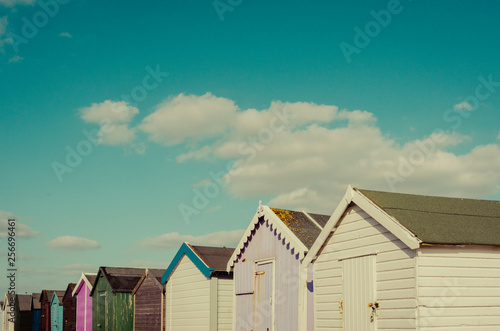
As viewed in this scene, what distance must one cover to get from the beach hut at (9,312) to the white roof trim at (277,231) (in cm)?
3527

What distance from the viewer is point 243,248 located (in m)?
20.9

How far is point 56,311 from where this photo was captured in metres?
41.1

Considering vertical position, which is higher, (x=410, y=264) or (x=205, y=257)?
(x=205, y=257)

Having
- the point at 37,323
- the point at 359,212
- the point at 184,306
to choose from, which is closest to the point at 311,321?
the point at 359,212

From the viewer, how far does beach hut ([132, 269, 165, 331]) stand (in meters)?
25.7

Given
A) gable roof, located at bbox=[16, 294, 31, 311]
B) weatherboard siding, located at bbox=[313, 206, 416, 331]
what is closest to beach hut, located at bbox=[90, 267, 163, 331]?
weatherboard siding, located at bbox=[313, 206, 416, 331]

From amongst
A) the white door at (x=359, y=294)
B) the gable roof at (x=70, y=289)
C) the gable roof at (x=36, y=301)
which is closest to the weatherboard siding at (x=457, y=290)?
the white door at (x=359, y=294)

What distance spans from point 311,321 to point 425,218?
516cm

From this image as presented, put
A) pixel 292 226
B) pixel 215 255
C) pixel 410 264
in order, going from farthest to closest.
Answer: pixel 215 255 < pixel 292 226 < pixel 410 264

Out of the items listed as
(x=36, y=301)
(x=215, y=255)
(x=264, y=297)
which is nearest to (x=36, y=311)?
(x=36, y=301)

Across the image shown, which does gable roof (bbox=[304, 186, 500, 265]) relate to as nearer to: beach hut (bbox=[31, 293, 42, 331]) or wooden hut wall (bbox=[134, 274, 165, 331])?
wooden hut wall (bbox=[134, 274, 165, 331])

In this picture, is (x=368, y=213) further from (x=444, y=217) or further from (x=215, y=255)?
(x=215, y=255)

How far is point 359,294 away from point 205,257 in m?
9.52

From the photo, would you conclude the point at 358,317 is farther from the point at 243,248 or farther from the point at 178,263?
the point at 178,263
